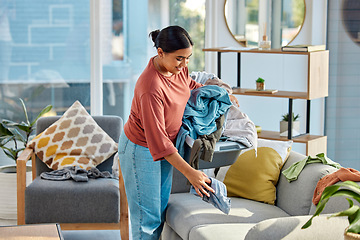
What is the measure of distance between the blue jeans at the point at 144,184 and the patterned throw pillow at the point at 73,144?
1.22m

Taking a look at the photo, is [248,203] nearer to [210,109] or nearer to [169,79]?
[210,109]

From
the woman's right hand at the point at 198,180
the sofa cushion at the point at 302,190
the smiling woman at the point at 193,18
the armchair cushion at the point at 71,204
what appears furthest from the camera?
the smiling woman at the point at 193,18

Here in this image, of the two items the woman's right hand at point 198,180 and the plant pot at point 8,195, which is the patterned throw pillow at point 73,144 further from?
the woman's right hand at point 198,180

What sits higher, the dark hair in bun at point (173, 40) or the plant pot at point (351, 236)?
the dark hair in bun at point (173, 40)

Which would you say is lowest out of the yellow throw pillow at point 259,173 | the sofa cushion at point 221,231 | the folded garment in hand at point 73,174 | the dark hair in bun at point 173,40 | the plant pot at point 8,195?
the plant pot at point 8,195

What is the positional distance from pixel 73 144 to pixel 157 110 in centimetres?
170

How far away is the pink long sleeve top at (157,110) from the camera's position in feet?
8.16

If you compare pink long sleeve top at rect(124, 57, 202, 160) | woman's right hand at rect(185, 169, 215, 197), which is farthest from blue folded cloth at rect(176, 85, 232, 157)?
woman's right hand at rect(185, 169, 215, 197)

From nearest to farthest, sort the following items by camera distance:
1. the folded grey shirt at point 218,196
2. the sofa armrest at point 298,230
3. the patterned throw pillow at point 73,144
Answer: the sofa armrest at point 298,230, the folded grey shirt at point 218,196, the patterned throw pillow at point 73,144

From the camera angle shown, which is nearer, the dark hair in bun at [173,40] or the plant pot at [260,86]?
the dark hair in bun at [173,40]

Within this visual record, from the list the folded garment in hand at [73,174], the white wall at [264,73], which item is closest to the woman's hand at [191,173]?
the folded garment in hand at [73,174]

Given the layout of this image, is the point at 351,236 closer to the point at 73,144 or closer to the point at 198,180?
the point at 198,180

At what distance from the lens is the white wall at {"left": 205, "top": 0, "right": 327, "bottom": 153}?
4.94m

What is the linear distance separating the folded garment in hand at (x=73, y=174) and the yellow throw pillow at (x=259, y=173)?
0.88 meters
